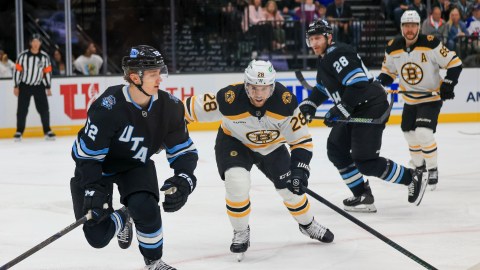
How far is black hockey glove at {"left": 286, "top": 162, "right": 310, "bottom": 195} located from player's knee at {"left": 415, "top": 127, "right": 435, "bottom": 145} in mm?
2443

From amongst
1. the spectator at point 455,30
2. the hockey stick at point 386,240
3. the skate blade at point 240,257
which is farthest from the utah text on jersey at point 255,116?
the spectator at point 455,30

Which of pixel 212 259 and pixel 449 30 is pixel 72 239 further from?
pixel 449 30

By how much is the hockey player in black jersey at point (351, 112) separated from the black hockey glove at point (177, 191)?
184 centimetres

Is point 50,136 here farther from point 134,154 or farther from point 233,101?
point 134,154

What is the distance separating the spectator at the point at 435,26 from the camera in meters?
12.2

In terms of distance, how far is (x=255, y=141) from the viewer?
479 cm

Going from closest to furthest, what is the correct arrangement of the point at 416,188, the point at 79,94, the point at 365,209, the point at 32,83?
the point at 365,209, the point at 416,188, the point at 32,83, the point at 79,94

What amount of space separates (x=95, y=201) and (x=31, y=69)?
278 inches

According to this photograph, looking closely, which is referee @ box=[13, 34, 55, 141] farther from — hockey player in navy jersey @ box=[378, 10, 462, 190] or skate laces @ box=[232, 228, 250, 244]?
skate laces @ box=[232, 228, 250, 244]

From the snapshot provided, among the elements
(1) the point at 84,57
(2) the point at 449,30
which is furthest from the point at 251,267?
(2) the point at 449,30

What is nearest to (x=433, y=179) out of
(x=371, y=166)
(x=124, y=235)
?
(x=371, y=166)

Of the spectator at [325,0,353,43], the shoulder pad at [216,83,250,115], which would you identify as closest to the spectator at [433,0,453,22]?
the spectator at [325,0,353,43]

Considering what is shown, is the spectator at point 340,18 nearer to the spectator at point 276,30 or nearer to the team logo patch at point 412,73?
→ the spectator at point 276,30

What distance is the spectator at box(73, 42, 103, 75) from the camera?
458 inches
